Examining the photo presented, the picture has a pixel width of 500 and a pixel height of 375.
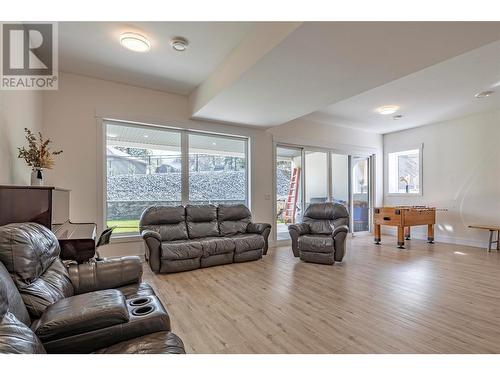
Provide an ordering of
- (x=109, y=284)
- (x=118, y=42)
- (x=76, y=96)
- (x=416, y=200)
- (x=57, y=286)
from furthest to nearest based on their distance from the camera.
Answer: (x=416, y=200) < (x=76, y=96) < (x=118, y=42) < (x=109, y=284) < (x=57, y=286)

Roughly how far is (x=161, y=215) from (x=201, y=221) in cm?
70

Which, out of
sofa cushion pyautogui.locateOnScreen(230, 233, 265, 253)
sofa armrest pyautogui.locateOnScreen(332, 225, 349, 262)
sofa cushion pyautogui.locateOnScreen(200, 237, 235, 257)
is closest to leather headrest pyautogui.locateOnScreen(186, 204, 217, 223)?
sofa cushion pyautogui.locateOnScreen(200, 237, 235, 257)

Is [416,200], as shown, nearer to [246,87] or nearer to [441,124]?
[441,124]

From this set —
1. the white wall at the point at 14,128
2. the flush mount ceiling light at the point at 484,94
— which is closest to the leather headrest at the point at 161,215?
the white wall at the point at 14,128

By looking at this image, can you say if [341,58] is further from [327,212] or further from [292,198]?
[292,198]

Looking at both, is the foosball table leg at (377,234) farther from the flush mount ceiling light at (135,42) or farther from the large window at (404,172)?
the flush mount ceiling light at (135,42)

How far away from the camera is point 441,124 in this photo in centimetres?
595

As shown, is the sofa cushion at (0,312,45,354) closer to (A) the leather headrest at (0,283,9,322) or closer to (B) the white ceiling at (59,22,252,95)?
(A) the leather headrest at (0,283,9,322)

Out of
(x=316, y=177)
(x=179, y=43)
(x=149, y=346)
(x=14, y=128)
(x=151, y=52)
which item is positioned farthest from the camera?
(x=316, y=177)

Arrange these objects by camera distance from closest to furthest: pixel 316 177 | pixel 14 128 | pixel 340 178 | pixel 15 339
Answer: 1. pixel 15 339
2. pixel 14 128
3. pixel 316 177
4. pixel 340 178

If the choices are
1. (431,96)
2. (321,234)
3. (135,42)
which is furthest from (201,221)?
(431,96)

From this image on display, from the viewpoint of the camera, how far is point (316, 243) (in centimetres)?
407
